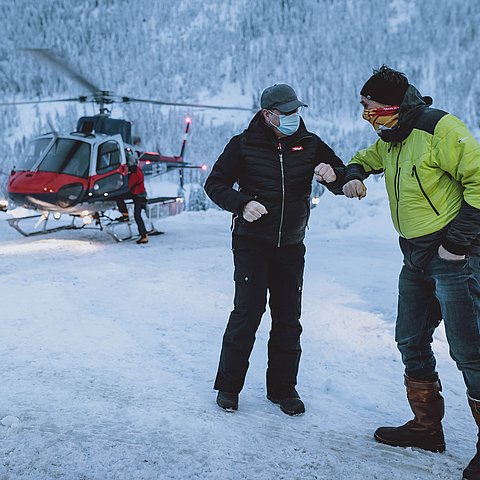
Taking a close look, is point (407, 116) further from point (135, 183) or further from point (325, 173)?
point (135, 183)

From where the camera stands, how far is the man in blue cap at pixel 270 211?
287cm

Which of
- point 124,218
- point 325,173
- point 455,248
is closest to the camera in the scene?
point 455,248

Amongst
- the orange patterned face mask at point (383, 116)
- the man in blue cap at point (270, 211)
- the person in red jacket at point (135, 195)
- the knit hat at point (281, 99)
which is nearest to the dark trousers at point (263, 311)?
the man in blue cap at point (270, 211)

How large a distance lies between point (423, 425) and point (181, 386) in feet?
5.00

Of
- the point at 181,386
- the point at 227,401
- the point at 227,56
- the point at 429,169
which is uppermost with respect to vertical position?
the point at 227,56

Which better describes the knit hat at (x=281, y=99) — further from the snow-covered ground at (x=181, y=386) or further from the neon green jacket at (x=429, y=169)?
the snow-covered ground at (x=181, y=386)

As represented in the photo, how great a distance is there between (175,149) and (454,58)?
209ft

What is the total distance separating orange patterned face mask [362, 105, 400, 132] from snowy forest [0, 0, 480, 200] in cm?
6424

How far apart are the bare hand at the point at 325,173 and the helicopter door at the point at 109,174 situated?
27.7 feet

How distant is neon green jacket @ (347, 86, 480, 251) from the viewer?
2113 millimetres

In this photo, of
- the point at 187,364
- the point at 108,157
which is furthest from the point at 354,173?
the point at 108,157

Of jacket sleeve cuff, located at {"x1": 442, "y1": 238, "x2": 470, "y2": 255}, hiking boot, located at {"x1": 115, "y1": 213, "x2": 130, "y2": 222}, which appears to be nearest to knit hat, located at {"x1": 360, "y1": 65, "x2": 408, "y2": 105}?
jacket sleeve cuff, located at {"x1": 442, "y1": 238, "x2": 470, "y2": 255}

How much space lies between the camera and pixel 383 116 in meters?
2.40

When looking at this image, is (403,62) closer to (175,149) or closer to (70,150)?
(175,149)
